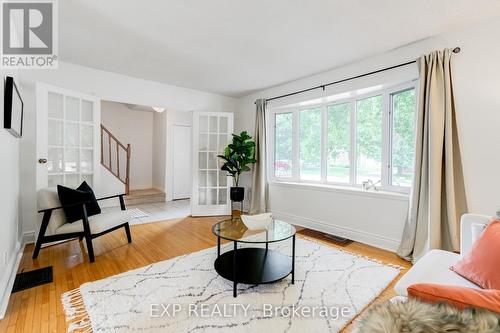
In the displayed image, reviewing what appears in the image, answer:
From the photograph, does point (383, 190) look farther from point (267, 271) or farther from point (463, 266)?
point (267, 271)

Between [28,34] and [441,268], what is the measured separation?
13.0 feet

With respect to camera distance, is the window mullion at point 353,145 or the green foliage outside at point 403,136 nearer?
the green foliage outside at point 403,136

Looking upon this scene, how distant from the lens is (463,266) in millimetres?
1429

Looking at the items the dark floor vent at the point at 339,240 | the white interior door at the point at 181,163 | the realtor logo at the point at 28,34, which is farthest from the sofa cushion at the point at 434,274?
the white interior door at the point at 181,163

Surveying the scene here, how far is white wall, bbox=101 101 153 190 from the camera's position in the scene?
6020 millimetres

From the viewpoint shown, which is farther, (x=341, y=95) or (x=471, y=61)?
(x=341, y=95)

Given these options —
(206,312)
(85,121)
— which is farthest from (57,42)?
(206,312)

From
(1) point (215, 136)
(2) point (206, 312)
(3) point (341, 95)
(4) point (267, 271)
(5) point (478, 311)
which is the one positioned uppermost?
(3) point (341, 95)

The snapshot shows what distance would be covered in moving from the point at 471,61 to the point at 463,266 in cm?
199

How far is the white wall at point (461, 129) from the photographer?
219 centimetres

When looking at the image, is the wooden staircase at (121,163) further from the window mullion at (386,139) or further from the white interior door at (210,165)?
the window mullion at (386,139)

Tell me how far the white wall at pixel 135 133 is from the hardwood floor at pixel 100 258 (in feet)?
9.92

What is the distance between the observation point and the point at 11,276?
2.04 m

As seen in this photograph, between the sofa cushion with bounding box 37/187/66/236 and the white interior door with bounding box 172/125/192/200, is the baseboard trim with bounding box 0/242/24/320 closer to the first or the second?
the sofa cushion with bounding box 37/187/66/236
